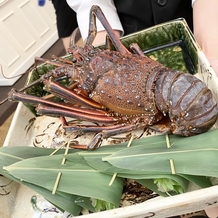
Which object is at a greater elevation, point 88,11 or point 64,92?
point 88,11

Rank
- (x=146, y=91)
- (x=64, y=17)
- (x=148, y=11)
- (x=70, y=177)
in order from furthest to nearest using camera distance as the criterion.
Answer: (x=64, y=17)
(x=148, y=11)
(x=146, y=91)
(x=70, y=177)

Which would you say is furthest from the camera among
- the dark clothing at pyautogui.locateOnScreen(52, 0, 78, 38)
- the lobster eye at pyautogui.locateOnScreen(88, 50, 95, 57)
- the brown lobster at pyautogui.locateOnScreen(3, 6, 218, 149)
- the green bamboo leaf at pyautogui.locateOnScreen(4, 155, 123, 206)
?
the dark clothing at pyautogui.locateOnScreen(52, 0, 78, 38)

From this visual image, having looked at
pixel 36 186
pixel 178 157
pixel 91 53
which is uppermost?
pixel 91 53

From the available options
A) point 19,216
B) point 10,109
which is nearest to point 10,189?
point 19,216

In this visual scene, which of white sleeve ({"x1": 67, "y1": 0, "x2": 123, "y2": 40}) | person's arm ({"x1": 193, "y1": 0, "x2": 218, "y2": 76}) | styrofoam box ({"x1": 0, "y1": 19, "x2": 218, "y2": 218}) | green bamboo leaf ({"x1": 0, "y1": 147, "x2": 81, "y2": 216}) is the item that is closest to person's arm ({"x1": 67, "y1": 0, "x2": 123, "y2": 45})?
white sleeve ({"x1": 67, "y1": 0, "x2": 123, "y2": 40})

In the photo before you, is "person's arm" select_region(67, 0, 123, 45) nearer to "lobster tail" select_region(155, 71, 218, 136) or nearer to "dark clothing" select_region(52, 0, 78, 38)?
"dark clothing" select_region(52, 0, 78, 38)

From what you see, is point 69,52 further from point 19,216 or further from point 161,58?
point 19,216

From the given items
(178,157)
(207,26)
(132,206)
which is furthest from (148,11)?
(132,206)

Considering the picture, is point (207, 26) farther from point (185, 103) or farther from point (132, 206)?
point (132, 206)
